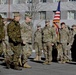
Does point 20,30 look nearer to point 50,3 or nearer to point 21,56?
point 21,56

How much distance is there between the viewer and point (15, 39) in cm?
1284

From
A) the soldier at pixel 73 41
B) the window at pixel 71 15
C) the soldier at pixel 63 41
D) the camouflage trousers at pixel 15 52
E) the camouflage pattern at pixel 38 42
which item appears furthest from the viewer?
the window at pixel 71 15

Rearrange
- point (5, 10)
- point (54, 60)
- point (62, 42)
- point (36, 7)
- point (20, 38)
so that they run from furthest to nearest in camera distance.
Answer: point (5, 10), point (36, 7), point (54, 60), point (62, 42), point (20, 38)

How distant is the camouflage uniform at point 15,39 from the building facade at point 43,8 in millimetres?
35900

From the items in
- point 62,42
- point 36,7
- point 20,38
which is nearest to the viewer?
point 20,38

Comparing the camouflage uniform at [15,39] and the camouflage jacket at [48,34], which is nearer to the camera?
the camouflage uniform at [15,39]

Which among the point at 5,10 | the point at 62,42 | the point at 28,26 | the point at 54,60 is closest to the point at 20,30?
the point at 28,26

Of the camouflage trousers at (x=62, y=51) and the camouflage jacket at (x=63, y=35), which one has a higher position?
the camouflage jacket at (x=63, y=35)

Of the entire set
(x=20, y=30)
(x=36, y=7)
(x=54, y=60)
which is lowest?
(x=54, y=60)

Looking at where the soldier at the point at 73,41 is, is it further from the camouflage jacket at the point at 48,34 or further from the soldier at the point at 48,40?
the soldier at the point at 48,40

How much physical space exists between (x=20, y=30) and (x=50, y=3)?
3868 cm

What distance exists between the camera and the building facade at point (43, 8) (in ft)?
165

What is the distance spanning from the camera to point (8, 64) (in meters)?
13.3

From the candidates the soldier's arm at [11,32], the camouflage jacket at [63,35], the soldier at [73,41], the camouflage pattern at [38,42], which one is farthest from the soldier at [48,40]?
the camouflage pattern at [38,42]
